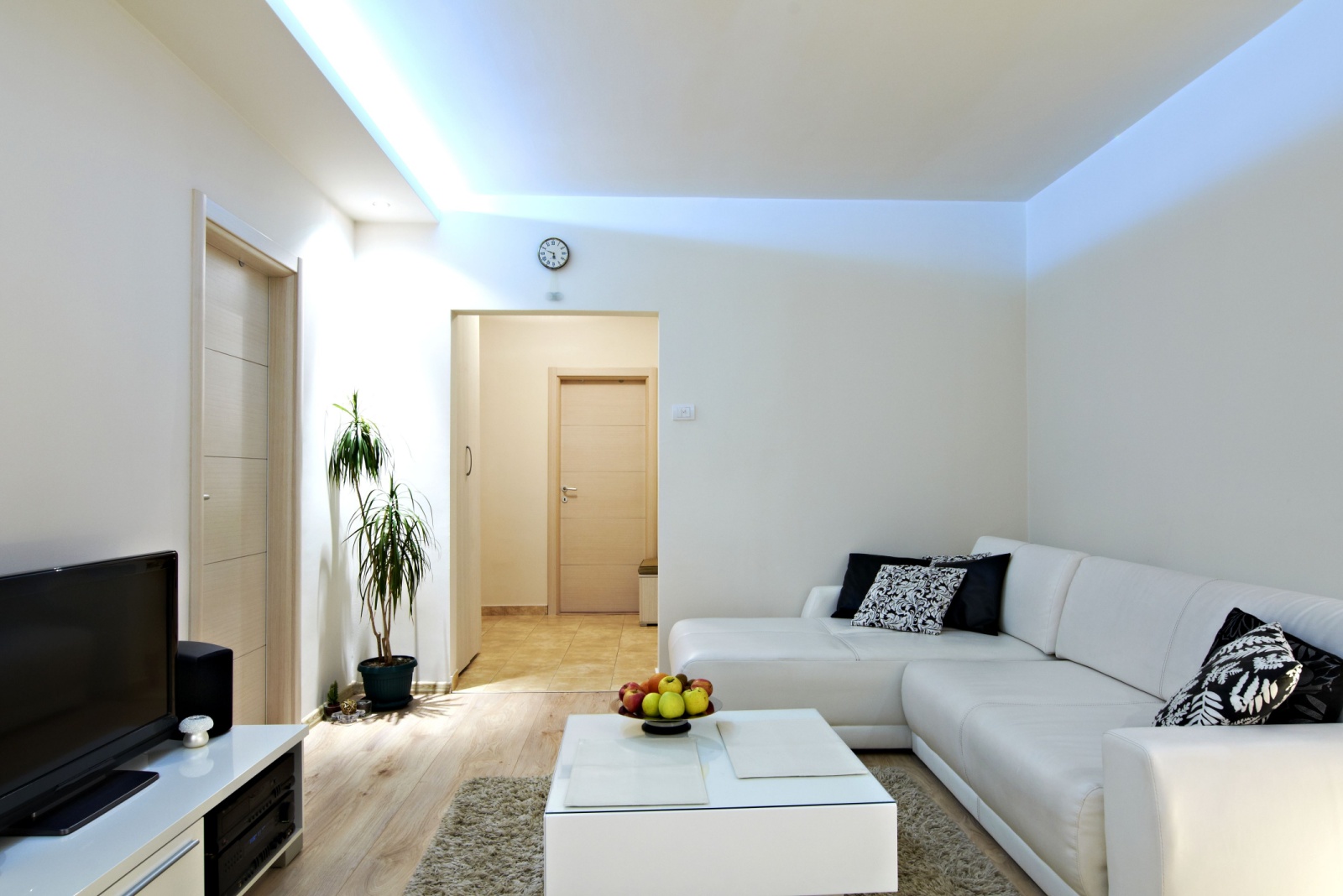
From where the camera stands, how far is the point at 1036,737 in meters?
2.35

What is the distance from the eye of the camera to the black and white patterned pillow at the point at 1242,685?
6.39 feet

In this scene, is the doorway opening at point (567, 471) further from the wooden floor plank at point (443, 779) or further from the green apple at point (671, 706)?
the green apple at point (671, 706)


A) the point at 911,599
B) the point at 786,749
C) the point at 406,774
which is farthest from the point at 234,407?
the point at 911,599

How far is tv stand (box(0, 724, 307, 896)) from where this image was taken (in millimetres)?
1617

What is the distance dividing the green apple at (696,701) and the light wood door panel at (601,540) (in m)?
4.38

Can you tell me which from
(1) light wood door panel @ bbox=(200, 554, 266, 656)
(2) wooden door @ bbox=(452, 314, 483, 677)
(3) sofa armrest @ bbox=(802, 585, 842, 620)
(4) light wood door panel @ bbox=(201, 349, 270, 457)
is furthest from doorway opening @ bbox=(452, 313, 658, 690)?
(4) light wood door panel @ bbox=(201, 349, 270, 457)

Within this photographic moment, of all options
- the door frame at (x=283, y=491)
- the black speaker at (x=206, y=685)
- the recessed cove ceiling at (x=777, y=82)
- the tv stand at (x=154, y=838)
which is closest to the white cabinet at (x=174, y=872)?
the tv stand at (x=154, y=838)

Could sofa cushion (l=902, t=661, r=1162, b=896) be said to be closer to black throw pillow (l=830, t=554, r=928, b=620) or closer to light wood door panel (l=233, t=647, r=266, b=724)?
black throw pillow (l=830, t=554, r=928, b=620)

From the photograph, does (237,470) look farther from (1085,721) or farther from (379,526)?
(1085,721)

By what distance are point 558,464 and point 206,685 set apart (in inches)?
175

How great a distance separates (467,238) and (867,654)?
2994 mm

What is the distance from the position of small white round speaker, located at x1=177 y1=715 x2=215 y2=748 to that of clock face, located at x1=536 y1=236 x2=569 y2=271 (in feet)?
9.26

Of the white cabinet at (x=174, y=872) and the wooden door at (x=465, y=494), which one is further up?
the wooden door at (x=465, y=494)

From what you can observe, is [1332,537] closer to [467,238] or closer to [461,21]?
[461,21]
